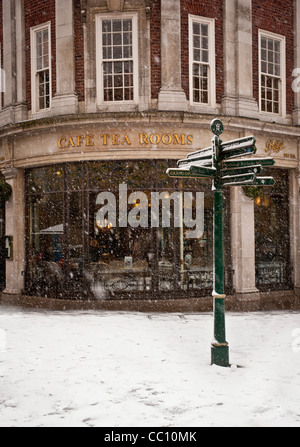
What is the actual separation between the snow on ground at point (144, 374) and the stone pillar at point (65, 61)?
592 cm

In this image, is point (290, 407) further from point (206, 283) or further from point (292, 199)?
point (292, 199)

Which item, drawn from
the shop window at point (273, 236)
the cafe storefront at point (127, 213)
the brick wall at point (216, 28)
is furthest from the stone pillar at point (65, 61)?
the shop window at point (273, 236)

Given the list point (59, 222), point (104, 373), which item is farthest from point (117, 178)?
point (104, 373)

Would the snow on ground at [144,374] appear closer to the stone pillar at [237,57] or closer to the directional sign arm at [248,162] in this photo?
the directional sign arm at [248,162]

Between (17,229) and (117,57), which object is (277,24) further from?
(17,229)

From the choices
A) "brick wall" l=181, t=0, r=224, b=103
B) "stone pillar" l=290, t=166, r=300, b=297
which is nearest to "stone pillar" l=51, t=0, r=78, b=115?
"brick wall" l=181, t=0, r=224, b=103

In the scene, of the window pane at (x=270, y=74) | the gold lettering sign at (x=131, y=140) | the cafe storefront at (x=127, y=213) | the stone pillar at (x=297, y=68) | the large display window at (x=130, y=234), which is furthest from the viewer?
the stone pillar at (x=297, y=68)

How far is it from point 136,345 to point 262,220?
723cm

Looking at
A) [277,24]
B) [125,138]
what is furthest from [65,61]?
[277,24]

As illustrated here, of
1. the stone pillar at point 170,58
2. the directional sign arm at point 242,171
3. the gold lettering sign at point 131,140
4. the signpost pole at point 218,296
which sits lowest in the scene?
the signpost pole at point 218,296

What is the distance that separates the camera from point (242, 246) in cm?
1355

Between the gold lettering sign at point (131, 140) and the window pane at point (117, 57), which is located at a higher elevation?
the window pane at point (117, 57)

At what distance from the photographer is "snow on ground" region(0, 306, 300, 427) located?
5.34 m

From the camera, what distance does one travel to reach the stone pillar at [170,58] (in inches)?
504
